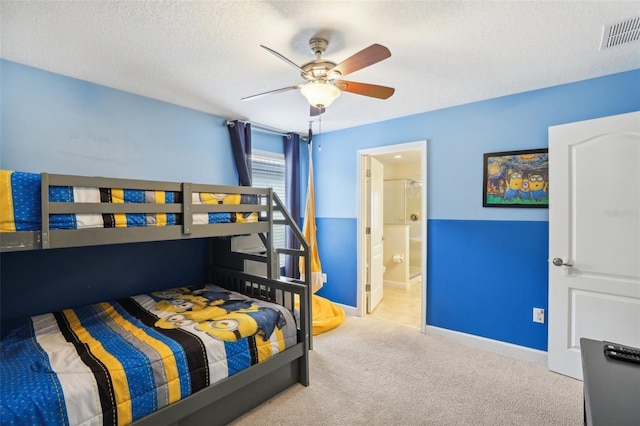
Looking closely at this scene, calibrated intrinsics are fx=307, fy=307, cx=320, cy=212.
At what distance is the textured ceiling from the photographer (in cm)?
158

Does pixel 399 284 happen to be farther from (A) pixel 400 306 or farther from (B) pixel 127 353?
(B) pixel 127 353

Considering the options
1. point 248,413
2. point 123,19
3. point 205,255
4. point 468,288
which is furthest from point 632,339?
point 123,19

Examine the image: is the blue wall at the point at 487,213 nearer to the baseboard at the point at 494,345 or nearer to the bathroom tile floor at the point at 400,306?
the baseboard at the point at 494,345

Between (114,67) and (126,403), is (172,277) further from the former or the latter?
(114,67)

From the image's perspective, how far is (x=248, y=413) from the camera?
2.02 metres

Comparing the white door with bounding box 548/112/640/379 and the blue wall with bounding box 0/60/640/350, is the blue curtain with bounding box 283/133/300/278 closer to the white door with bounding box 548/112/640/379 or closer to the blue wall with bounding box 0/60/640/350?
the blue wall with bounding box 0/60/640/350

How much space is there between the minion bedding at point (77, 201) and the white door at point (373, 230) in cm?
210

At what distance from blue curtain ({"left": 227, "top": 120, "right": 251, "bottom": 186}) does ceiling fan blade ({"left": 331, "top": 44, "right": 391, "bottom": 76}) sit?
6.02 feet

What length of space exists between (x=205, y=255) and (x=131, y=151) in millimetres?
1195

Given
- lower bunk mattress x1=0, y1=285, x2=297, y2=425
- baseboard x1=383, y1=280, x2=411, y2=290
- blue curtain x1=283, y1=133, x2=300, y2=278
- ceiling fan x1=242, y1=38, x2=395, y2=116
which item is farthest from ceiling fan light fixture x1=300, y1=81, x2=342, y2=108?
baseboard x1=383, y1=280, x2=411, y2=290

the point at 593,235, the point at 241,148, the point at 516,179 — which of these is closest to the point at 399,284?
the point at 516,179

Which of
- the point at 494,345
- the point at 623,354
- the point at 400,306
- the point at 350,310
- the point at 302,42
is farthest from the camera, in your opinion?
the point at 400,306

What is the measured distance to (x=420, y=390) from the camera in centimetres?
225

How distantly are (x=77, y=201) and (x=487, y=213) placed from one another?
3.16 meters
